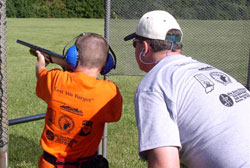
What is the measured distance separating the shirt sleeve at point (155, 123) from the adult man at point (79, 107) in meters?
0.79

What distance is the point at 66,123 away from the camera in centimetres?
267

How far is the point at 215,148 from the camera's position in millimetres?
1905

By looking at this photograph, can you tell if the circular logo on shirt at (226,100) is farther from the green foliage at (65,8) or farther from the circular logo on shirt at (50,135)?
the green foliage at (65,8)

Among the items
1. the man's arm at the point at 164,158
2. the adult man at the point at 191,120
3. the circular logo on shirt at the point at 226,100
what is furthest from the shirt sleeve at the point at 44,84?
the circular logo on shirt at the point at 226,100

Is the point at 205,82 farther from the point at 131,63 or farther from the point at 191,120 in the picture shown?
the point at 131,63

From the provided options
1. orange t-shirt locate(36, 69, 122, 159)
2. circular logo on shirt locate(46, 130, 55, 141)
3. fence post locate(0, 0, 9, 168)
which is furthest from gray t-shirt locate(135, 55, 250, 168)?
circular logo on shirt locate(46, 130, 55, 141)

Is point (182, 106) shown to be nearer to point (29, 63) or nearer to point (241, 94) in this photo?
point (241, 94)

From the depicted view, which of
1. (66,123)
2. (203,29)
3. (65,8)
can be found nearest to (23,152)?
(66,123)

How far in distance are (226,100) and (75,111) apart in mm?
1138

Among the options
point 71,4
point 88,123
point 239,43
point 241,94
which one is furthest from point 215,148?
point 71,4

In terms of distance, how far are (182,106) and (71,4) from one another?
163ft

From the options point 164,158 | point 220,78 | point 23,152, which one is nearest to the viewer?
point 164,158

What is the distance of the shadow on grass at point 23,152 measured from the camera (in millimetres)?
4664

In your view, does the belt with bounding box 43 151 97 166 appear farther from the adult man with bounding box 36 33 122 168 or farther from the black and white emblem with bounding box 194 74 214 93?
the black and white emblem with bounding box 194 74 214 93
